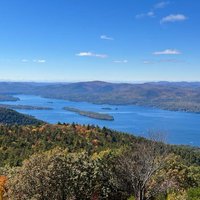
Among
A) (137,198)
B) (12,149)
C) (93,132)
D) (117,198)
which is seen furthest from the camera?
(93,132)

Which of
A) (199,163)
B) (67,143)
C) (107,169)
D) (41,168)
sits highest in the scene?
(41,168)

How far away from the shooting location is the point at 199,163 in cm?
12619

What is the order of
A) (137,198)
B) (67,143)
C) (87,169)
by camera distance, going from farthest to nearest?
(67,143) → (87,169) → (137,198)

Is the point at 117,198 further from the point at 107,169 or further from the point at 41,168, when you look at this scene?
the point at 41,168

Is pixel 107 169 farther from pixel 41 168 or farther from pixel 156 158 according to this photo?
pixel 41 168

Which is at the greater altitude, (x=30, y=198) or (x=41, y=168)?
(x=41, y=168)

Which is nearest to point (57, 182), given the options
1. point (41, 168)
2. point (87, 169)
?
point (41, 168)

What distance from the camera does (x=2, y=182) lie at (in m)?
39.9

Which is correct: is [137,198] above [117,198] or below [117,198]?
above

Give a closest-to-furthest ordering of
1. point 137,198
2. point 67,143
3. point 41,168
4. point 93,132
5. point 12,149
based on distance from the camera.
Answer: point 41,168, point 137,198, point 12,149, point 67,143, point 93,132

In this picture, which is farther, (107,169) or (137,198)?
(107,169)

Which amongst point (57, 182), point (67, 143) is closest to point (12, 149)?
point (67, 143)

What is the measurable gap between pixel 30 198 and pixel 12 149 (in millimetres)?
61392

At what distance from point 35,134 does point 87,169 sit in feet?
242
